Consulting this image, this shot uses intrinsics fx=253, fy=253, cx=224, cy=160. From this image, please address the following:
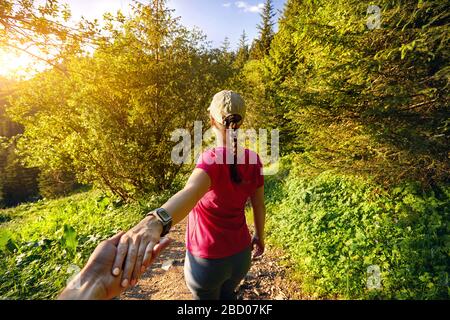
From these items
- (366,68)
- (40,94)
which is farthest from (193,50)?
(366,68)

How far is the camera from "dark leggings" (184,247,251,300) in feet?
6.22

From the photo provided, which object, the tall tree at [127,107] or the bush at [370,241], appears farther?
the tall tree at [127,107]

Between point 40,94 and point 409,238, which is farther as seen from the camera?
point 40,94

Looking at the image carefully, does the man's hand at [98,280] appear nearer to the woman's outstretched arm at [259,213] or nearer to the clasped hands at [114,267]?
the clasped hands at [114,267]

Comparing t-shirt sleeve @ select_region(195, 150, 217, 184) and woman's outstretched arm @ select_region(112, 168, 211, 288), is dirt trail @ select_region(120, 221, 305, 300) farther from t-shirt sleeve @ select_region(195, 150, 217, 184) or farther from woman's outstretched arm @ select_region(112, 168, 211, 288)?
woman's outstretched arm @ select_region(112, 168, 211, 288)

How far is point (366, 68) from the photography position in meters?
4.57

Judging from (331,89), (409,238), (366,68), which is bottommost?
(409,238)

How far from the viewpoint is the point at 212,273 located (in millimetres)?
1904

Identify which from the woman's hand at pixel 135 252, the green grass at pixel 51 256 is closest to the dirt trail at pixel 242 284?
the green grass at pixel 51 256

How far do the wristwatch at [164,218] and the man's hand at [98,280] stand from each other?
252mm

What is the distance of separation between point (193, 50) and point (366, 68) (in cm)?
598

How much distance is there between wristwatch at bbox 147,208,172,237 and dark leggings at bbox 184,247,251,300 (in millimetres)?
721

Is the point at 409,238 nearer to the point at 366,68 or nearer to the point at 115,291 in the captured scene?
the point at 366,68

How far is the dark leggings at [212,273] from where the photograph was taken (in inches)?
74.6
